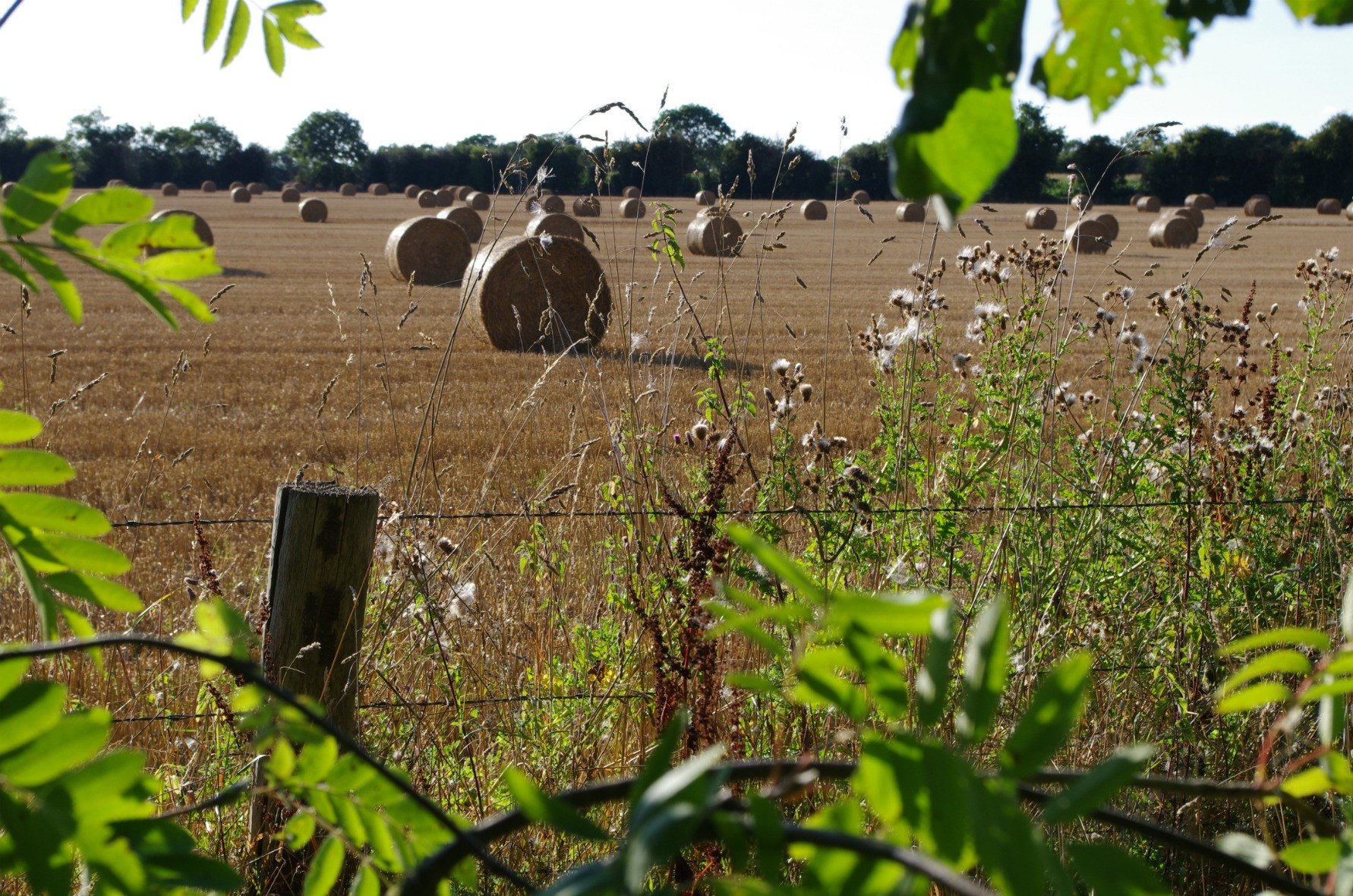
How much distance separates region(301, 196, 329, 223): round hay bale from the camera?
117 feet

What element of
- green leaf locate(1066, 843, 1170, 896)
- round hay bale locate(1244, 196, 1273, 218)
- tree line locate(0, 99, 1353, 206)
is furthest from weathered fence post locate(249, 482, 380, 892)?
round hay bale locate(1244, 196, 1273, 218)

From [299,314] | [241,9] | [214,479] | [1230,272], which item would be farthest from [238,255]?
[241,9]

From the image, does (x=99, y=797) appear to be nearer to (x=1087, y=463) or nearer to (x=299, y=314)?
(x=1087, y=463)

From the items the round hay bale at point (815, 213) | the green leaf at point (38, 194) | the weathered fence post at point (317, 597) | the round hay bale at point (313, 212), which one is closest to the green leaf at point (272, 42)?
the green leaf at point (38, 194)

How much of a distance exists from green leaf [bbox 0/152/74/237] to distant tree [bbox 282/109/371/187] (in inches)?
3118

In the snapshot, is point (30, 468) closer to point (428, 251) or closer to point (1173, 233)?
point (428, 251)

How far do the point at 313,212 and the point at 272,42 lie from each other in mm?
37295

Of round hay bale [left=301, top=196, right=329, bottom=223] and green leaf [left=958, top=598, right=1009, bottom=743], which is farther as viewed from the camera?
round hay bale [left=301, top=196, right=329, bottom=223]

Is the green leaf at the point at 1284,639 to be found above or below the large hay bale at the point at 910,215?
below

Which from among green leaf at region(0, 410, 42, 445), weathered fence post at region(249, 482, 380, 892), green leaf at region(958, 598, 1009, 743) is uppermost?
green leaf at region(0, 410, 42, 445)

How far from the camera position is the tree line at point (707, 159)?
41906 mm

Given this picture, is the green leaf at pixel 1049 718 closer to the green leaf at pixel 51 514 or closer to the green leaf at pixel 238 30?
the green leaf at pixel 51 514

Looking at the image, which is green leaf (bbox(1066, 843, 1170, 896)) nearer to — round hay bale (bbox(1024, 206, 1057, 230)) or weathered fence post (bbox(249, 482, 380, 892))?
weathered fence post (bbox(249, 482, 380, 892))

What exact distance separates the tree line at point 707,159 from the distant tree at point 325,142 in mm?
114
